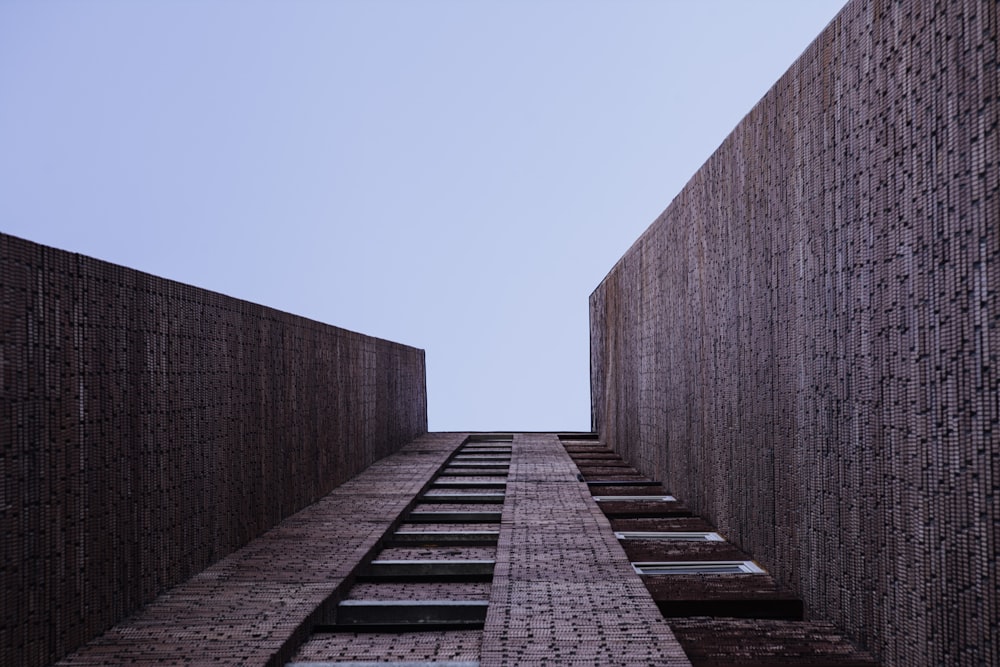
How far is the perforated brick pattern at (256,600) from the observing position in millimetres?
4652

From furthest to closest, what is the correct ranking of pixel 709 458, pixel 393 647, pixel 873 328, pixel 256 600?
pixel 709 458 < pixel 256 600 < pixel 393 647 < pixel 873 328

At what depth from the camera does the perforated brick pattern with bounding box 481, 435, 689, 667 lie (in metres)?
4.66

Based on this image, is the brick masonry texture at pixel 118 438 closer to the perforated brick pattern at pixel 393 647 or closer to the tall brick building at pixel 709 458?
the tall brick building at pixel 709 458

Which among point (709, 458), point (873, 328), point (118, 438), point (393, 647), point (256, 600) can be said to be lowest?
point (393, 647)

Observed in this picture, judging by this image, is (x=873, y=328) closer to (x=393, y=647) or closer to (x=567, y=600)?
(x=567, y=600)

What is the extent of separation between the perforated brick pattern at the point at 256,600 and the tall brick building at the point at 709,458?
1.1 inches

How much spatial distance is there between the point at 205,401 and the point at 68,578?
216 centimetres

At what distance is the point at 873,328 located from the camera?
4520 mm

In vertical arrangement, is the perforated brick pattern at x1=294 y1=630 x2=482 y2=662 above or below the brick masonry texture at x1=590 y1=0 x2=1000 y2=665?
below

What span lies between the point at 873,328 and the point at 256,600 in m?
4.34

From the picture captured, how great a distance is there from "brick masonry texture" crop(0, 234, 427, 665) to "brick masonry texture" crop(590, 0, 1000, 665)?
4.46m

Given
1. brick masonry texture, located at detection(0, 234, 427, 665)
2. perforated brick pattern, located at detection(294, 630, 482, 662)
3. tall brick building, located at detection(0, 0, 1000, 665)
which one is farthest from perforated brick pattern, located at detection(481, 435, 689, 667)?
brick masonry texture, located at detection(0, 234, 427, 665)

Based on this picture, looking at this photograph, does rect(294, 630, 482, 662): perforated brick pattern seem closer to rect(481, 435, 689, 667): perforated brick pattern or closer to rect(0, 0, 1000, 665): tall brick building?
rect(0, 0, 1000, 665): tall brick building

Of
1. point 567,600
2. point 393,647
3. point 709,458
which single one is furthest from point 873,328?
point 709,458
